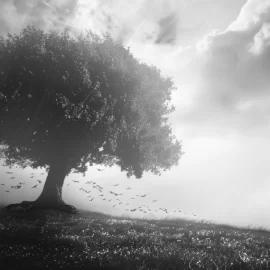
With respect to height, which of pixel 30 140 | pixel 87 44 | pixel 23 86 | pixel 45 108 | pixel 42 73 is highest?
pixel 87 44

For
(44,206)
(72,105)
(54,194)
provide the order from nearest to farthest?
1. (72,105)
2. (44,206)
3. (54,194)

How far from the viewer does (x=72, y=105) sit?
21.6 meters

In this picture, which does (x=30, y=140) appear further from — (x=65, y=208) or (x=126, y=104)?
(x=126, y=104)

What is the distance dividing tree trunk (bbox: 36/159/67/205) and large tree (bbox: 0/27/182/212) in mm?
105

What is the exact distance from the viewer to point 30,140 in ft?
81.3

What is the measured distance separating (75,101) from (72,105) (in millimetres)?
820

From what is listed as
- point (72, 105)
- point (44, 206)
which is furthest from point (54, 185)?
point (72, 105)

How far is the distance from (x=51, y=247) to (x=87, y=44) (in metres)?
22.6

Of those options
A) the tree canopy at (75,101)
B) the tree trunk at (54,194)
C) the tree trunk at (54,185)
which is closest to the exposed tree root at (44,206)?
the tree trunk at (54,194)

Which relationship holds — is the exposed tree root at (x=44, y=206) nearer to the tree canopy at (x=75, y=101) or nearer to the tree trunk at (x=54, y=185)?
the tree trunk at (x=54, y=185)

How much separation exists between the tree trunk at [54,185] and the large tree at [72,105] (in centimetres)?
10

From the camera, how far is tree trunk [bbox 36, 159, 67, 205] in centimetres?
2500

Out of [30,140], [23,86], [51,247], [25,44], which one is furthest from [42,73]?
[51,247]

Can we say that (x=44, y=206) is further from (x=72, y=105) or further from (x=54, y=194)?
(x=72, y=105)
